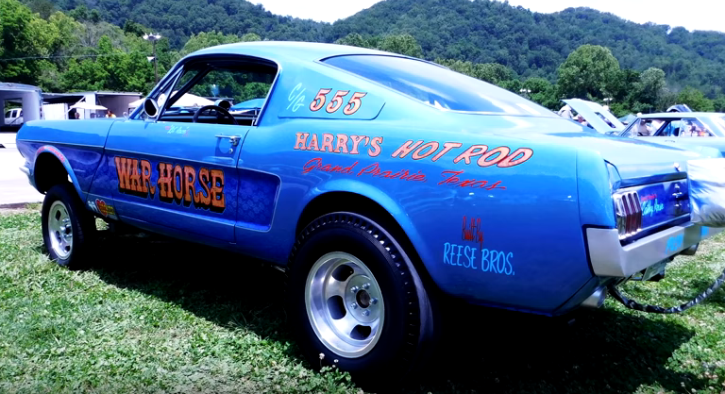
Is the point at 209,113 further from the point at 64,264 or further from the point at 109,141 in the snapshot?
the point at 64,264

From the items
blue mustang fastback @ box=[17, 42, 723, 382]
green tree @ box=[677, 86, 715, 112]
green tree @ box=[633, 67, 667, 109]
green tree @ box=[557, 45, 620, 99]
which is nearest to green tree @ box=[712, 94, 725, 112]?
green tree @ box=[677, 86, 715, 112]

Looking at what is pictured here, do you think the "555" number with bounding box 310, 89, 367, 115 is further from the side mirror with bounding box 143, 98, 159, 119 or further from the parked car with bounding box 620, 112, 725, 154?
the parked car with bounding box 620, 112, 725, 154

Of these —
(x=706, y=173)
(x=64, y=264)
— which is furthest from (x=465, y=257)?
(x=64, y=264)

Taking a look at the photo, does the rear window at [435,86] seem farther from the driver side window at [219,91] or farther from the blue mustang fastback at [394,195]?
the driver side window at [219,91]

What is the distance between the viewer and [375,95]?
10.2 feet

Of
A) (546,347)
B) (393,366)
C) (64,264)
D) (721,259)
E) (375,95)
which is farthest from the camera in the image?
(721,259)

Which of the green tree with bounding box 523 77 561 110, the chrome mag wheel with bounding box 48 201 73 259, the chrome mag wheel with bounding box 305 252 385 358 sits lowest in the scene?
the green tree with bounding box 523 77 561 110

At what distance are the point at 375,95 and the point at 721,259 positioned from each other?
449cm

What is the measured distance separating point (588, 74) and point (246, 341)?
11190 centimetres

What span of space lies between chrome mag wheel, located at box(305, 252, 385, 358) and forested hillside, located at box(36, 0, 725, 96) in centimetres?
10633

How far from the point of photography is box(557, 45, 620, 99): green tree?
106 m

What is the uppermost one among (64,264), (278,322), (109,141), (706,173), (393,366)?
(706,173)

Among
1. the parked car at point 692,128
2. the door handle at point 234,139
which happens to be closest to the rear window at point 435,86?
the door handle at point 234,139

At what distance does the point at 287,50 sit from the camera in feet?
12.1
